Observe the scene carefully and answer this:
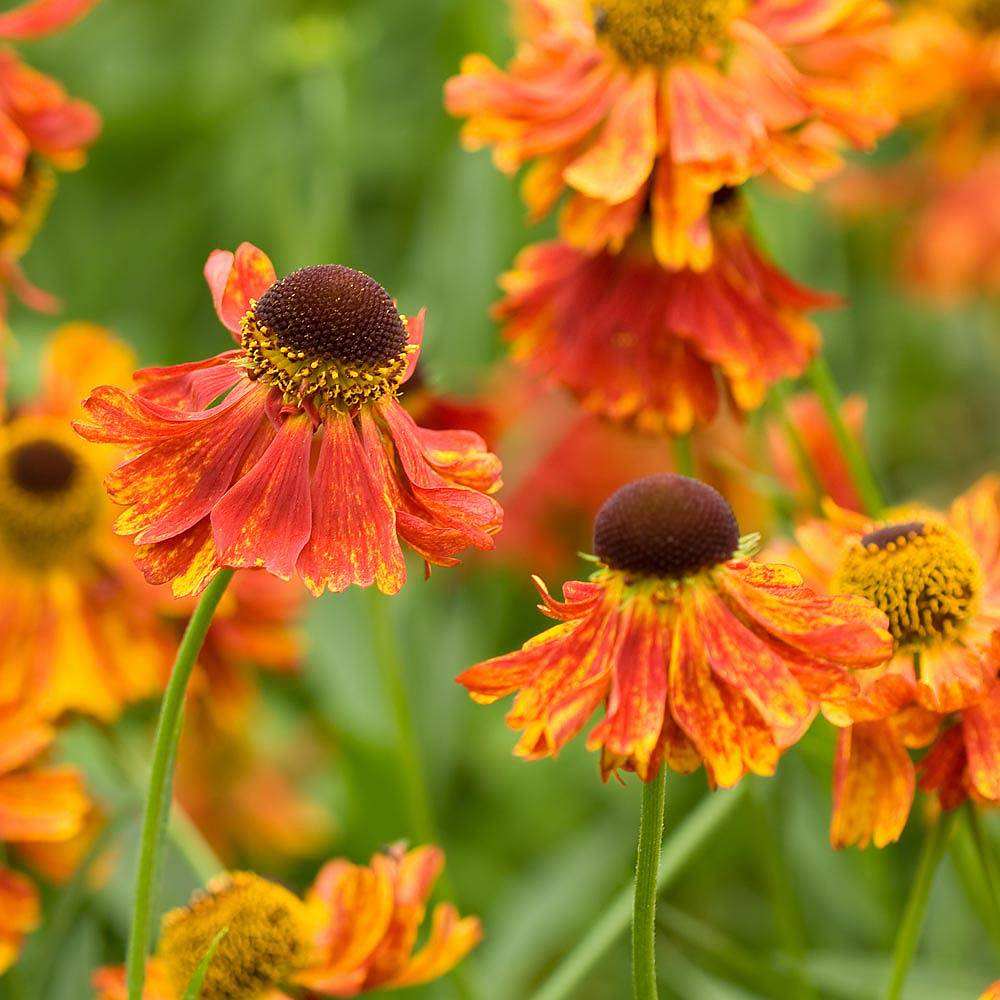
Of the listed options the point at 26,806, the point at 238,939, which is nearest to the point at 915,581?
the point at 238,939

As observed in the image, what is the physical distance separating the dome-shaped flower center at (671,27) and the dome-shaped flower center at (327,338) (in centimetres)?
43

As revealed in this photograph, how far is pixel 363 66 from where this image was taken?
9.00 feet

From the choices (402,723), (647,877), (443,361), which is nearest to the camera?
(647,877)

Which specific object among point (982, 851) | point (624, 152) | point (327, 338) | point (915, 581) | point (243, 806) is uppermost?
point (624, 152)

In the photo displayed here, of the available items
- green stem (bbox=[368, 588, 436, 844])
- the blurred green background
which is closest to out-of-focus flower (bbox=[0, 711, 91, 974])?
the blurred green background

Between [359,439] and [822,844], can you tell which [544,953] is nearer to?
[822,844]

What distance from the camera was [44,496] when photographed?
4.33ft

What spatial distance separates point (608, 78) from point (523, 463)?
90cm

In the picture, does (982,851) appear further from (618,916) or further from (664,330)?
(664,330)

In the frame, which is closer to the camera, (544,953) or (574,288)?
(574,288)

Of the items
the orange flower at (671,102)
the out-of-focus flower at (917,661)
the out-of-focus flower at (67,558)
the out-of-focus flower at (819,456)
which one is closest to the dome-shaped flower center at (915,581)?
the out-of-focus flower at (917,661)

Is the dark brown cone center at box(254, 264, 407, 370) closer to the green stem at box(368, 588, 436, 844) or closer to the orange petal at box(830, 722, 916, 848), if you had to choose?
the orange petal at box(830, 722, 916, 848)

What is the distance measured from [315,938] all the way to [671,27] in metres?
0.62

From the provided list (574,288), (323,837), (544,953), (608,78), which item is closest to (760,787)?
(574,288)
